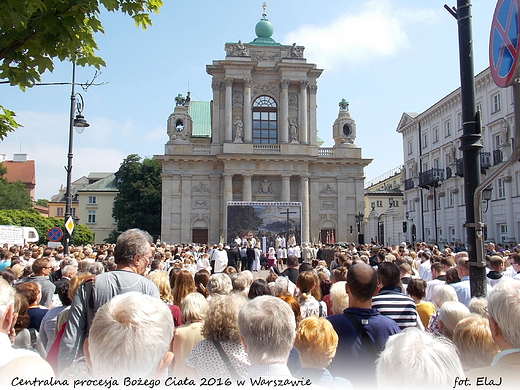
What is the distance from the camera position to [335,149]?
47562 mm

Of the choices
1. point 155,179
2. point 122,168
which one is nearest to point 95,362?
point 155,179

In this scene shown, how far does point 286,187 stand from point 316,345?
4126 centimetres

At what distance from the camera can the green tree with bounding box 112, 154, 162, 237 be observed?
57.4 meters

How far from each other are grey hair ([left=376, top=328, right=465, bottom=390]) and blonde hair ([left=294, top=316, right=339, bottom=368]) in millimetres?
1039

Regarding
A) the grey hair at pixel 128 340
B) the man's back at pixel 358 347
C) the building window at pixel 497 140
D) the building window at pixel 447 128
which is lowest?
the man's back at pixel 358 347

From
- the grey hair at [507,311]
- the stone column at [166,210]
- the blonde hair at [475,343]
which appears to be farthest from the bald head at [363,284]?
the stone column at [166,210]

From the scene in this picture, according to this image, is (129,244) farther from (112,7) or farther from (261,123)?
(261,123)

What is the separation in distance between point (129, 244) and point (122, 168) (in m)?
62.6

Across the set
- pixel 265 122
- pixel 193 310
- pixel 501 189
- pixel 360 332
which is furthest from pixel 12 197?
pixel 360 332

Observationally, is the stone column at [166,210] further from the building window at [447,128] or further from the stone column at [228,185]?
the building window at [447,128]

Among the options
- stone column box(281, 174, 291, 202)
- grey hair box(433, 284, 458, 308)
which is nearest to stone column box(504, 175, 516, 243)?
stone column box(281, 174, 291, 202)

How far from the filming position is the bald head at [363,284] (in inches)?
173

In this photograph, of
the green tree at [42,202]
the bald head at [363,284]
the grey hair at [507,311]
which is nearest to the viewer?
the grey hair at [507,311]

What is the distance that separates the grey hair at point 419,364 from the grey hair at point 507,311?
71 cm
